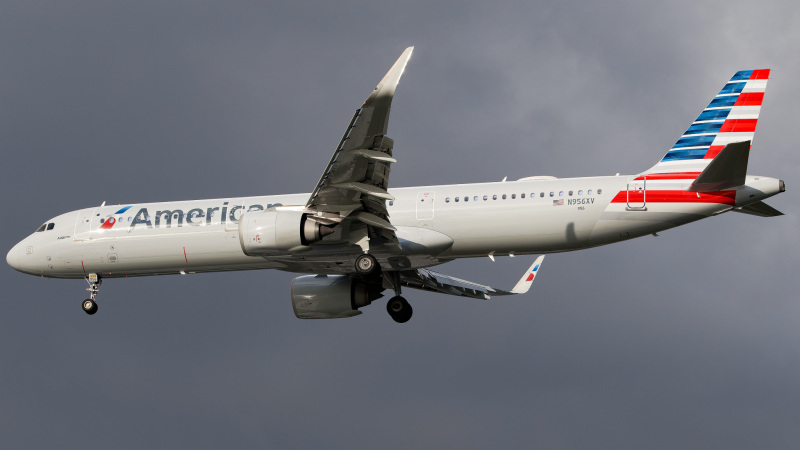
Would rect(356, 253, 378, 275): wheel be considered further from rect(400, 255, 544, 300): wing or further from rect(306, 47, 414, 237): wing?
rect(400, 255, 544, 300): wing

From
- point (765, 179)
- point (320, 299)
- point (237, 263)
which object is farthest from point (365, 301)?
point (765, 179)

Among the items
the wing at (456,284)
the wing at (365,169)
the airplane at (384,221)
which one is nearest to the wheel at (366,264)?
the airplane at (384,221)

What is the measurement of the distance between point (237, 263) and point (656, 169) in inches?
512

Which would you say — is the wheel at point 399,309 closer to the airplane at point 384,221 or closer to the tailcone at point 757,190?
the airplane at point 384,221

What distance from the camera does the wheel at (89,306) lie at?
37375 mm

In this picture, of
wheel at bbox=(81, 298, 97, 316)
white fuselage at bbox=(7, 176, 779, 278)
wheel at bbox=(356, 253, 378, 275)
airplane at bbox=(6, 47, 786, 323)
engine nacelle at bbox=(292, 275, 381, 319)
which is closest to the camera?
airplane at bbox=(6, 47, 786, 323)

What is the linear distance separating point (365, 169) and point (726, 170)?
10.1 metres

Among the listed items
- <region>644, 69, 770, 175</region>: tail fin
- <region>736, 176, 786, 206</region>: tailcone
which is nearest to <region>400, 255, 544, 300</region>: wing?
<region>644, 69, 770, 175</region>: tail fin

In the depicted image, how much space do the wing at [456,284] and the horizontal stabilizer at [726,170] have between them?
838 cm

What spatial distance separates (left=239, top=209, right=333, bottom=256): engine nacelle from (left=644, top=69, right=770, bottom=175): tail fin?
10226 millimetres

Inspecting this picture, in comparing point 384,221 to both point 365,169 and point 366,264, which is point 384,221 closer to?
point 366,264

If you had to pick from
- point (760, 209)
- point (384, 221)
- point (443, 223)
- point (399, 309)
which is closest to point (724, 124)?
point (760, 209)

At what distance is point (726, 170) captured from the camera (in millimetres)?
31578

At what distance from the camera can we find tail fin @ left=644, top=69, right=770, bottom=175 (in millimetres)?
33938
